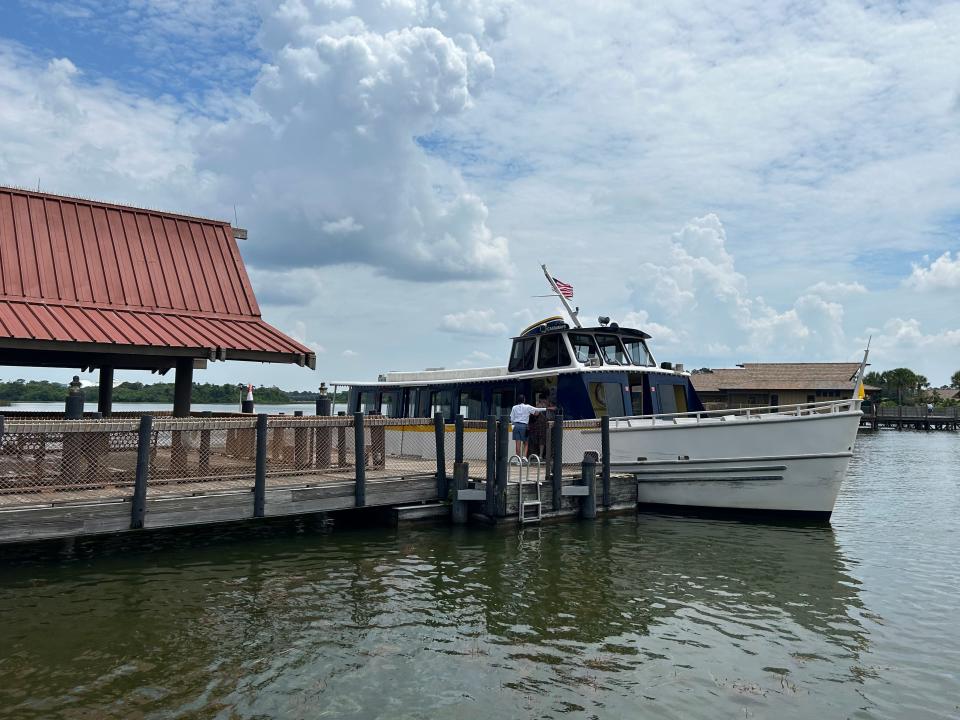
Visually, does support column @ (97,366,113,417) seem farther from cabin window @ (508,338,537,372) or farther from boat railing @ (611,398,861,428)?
boat railing @ (611,398,861,428)

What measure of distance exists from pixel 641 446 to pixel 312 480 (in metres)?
7.56

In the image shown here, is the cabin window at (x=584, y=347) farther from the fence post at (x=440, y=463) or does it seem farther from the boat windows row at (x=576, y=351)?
the fence post at (x=440, y=463)

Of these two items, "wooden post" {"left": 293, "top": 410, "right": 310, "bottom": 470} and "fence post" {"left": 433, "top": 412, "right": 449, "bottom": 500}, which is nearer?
"wooden post" {"left": 293, "top": 410, "right": 310, "bottom": 470}

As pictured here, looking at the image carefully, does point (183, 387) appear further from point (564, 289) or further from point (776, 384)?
point (776, 384)

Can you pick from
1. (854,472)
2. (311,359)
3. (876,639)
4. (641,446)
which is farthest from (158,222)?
(854,472)

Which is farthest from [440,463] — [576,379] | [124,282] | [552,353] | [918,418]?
[918,418]

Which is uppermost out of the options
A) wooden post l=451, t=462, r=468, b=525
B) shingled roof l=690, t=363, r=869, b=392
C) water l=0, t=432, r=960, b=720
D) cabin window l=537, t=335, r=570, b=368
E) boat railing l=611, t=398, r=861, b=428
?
shingled roof l=690, t=363, r=869, b=392

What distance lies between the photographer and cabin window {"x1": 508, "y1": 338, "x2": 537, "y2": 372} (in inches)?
745

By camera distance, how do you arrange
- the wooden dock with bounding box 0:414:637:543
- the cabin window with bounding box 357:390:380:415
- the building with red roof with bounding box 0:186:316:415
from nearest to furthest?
the wooden dock with bounding box 0:414:637:543 < the building with red roof with bounding box 0:186:316:415 < the cabin window with bounding box 357:390:380:415

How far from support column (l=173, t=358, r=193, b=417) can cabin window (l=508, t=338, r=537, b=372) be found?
8348 mm

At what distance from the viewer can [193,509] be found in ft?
35.6

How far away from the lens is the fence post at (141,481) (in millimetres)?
10258

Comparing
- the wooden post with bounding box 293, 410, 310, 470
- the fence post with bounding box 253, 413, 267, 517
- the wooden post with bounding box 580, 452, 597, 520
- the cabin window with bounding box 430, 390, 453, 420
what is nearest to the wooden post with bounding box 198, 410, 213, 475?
the fence post with bounding box 253, 413, 267, 517

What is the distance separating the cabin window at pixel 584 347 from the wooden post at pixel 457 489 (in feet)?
17.0
